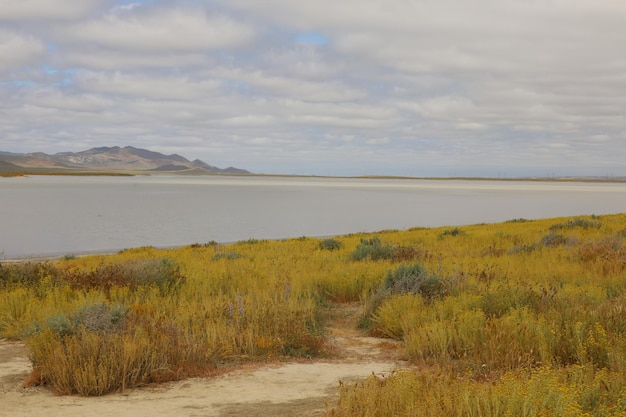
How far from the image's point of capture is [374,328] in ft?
31.4

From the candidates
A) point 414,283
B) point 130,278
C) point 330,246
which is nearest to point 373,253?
point 330,246

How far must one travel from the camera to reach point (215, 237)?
44375 millimetres

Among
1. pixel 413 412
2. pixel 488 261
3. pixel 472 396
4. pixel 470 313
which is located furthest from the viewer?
pixel 488 261

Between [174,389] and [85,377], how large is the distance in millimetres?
981

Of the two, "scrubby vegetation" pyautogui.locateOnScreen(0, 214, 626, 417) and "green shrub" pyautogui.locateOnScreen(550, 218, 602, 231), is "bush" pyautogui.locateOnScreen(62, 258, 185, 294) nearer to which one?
"scrubby vegetation" pyautogui.locateOnScreen(0, 214, 626, 417)

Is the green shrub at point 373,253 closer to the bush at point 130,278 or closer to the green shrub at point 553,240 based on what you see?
the green shrub at point 553,240

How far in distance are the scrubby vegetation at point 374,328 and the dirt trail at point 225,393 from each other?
280mm

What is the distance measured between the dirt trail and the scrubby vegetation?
280 millimetres

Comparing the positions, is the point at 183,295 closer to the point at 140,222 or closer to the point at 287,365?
the point at 287,365

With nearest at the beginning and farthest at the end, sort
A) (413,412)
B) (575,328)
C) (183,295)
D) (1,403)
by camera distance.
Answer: (413,412), (1,403), (575,328), (183,295)

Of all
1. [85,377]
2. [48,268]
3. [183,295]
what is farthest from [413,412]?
[48,268]

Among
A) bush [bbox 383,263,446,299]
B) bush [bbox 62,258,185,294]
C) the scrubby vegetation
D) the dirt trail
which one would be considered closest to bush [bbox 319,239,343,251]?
the scrubby vegetation

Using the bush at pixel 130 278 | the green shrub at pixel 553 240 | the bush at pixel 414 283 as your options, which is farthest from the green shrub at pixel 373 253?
the bush at pixel 130 278

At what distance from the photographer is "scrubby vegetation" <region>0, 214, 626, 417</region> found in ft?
17.0
